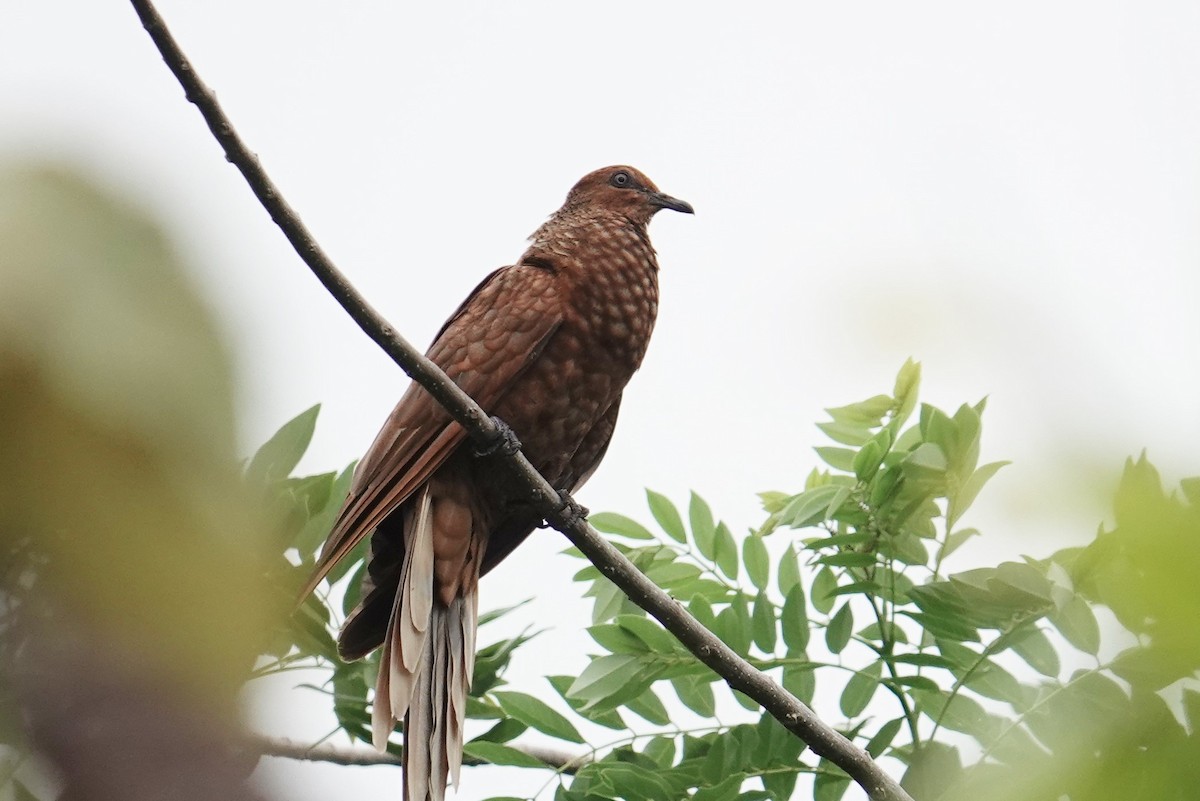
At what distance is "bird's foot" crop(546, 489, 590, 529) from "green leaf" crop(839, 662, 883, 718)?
0.78 meters

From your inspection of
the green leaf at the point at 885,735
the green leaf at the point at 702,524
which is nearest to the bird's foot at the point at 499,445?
the green leaf at the point at 702,524

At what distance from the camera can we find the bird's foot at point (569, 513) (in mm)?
3148

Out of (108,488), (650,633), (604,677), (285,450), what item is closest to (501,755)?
(604,677)

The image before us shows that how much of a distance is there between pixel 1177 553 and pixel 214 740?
0.43 meters

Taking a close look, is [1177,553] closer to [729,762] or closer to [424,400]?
[729,762]

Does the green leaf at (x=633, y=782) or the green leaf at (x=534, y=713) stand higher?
the green leaf at (x=534, y=713)

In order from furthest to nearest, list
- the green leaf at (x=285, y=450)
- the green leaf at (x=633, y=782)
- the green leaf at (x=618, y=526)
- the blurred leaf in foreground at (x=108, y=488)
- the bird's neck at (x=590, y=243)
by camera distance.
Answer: the bird's neck at (x=590, y=243) < the green leaf at (x=618, y=526) < the green leaf at (x=633, y=782) < the green leaf at (x=285, y=450) < the blurred leaf in foreground at (x=108, y=488)

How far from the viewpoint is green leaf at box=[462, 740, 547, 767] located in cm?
303

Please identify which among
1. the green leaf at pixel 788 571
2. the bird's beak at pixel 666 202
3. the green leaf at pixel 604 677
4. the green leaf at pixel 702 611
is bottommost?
the green leaf at pixel 604 677

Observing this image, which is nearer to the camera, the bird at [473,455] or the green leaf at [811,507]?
the green leaf at [811,507]

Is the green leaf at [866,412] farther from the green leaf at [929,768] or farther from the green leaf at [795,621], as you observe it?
the green leaf at [929,768]

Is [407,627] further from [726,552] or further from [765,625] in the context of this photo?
[765,625]

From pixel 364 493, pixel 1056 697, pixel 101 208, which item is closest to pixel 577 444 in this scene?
pixel 364 493

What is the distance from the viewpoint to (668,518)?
3.28m
